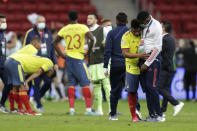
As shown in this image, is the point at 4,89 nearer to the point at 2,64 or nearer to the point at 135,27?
the point at 2,64

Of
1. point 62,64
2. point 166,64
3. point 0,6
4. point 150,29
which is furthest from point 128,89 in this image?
point 0,6

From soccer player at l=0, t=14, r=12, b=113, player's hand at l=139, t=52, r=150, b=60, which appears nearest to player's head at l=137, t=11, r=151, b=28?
player's hand at l=139, t=52, r=150, b=60

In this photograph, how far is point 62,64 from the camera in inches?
808

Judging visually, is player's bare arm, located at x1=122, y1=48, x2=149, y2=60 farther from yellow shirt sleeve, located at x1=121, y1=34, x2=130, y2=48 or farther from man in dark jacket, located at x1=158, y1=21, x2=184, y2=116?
man in dark jacket, located at x1=158, y1=21, x2=184, y2=116

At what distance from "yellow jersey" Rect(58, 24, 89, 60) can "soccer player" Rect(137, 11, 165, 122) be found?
239 cm

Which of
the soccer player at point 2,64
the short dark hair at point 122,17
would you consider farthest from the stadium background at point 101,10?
the short dark hair at point 122,17

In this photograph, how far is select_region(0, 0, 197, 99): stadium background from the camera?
27.5 m

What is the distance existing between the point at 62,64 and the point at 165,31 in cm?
784

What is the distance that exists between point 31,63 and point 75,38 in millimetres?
1071

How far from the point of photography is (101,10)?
28.9m

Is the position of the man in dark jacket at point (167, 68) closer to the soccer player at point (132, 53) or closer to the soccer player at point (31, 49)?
the soccer player at point (132, 53)

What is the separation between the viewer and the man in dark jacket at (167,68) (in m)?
12.8

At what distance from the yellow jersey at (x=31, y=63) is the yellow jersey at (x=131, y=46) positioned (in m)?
2.72

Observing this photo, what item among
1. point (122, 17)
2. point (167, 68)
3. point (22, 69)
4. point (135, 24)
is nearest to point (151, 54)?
point (135, 24)
